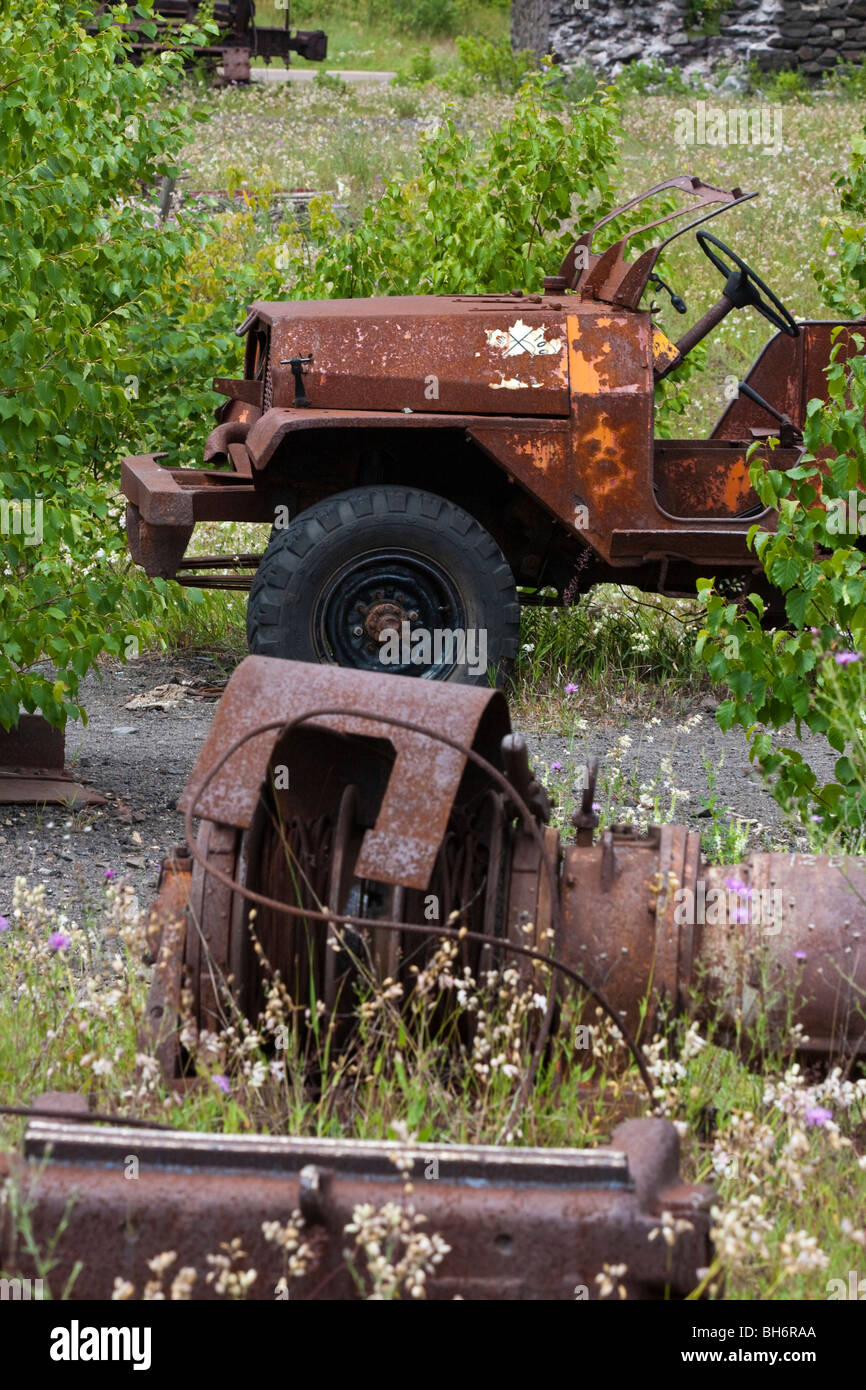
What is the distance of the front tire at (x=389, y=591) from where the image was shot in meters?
5.63

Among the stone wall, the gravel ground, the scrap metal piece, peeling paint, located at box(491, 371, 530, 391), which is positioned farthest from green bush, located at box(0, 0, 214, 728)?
the stone wall

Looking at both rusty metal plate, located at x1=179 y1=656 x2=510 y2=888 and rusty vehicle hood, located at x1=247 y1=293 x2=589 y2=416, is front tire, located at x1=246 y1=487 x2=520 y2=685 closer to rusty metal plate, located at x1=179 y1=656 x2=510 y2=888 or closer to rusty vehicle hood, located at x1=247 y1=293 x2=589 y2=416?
rusty vehicle hood, located at x1=247 y1=293 x2=589 y2=416

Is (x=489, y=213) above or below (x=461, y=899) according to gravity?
above

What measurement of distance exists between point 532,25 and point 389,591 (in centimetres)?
1783

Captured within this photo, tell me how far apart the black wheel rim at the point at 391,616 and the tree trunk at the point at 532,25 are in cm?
1717

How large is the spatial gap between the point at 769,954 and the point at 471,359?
3366mm

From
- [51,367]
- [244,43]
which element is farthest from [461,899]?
[244,43]

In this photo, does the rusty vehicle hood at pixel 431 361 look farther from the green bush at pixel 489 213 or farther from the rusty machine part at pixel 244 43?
the rusty machine part at pixel 244 43

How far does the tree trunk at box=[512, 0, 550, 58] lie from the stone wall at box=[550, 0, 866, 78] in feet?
1.52

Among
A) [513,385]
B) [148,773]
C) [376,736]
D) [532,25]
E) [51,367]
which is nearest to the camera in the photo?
[376,736]

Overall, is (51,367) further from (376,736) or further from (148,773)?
(376,736)

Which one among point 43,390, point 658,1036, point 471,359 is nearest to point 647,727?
point 471,359

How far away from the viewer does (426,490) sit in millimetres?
6004

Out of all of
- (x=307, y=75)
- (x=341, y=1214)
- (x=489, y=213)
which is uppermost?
(x=307, y=75)
